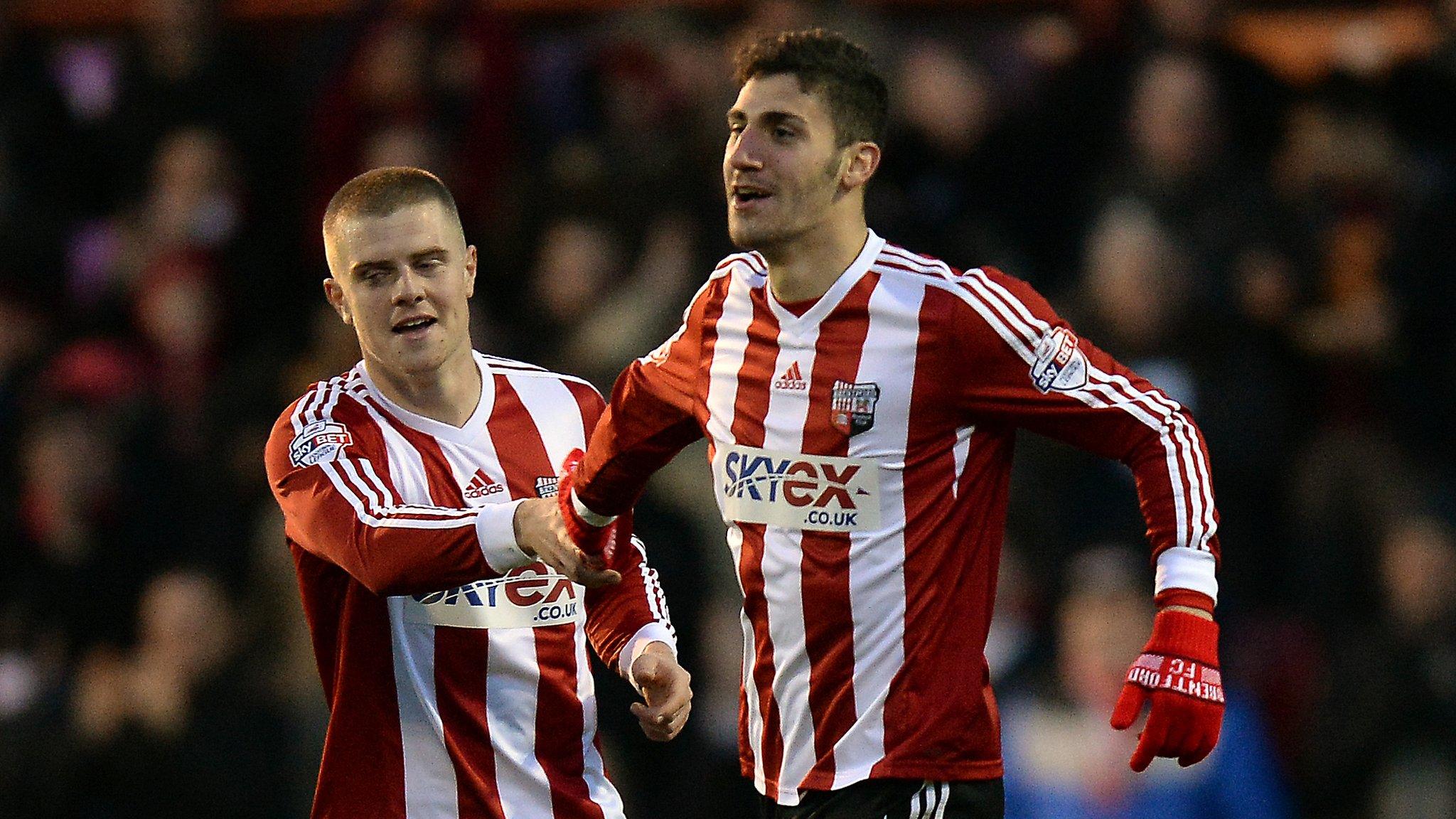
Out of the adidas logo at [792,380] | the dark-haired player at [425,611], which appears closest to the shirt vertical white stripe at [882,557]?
the adidas logo at [792,380]

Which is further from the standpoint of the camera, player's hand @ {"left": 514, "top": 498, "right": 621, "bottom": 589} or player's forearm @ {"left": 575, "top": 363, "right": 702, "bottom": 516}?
player's forearm @ {"left": 575, "top": 363, "right": 702, "bottom": 516}

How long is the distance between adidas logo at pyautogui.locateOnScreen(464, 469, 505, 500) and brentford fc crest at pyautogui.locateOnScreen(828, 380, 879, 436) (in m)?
0.80

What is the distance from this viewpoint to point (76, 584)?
725cm

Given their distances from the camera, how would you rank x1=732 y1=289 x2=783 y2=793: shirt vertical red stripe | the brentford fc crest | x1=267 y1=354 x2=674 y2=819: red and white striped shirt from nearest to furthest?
the brentford fc crest, x1=732 y1=289 x2=783 y2=793: shirt vertical red stripe, x1=267 y1=354 x2=674 y2=819: red and white striped shirt

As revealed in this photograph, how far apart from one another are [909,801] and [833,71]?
1.35 metres

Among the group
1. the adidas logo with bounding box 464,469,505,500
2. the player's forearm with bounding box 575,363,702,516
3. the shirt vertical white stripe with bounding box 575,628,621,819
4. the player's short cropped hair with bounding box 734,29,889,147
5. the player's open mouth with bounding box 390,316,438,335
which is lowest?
the shirt vertical white stripe with bounding box 575,628,621,819

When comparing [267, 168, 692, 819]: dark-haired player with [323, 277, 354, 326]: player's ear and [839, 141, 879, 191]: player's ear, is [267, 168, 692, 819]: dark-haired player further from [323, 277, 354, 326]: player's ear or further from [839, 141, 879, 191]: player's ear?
[839, 141, 879, 191]: player's ear

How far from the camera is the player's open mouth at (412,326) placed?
13.1ft

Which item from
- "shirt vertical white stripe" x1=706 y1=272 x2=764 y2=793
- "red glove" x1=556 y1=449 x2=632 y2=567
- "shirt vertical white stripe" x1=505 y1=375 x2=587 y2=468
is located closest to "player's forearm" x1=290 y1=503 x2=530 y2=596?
"red glove" x1=556 y1=449 x2=632 y2=567

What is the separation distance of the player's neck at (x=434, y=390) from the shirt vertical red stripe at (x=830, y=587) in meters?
0.84

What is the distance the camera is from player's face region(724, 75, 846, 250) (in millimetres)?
3711

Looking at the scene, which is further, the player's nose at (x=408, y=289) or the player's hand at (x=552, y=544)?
the player's nose at (x=408, y=289)

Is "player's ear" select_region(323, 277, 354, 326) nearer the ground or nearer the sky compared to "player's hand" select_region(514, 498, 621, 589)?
nearer the sky

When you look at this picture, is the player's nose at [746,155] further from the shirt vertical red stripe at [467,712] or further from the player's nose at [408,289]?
the shirt vertical red stripe at [467,712]
